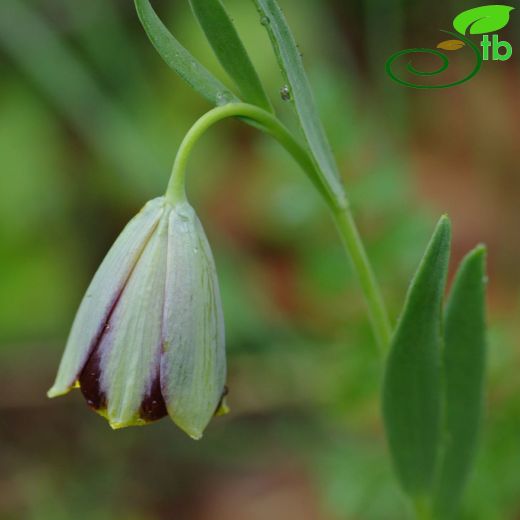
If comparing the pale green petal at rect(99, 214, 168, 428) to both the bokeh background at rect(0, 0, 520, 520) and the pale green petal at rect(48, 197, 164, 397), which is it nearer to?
the pale green petal at rect(48, 197, 164, 397)

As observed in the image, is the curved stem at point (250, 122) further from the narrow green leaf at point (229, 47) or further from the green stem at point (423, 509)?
the green stem at point (423, 509)

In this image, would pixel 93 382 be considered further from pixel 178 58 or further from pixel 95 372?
pixel 178 58

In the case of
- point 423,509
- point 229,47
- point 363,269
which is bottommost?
point 423,509

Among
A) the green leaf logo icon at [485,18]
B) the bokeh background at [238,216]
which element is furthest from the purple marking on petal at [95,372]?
the bokeh background at [238,216]

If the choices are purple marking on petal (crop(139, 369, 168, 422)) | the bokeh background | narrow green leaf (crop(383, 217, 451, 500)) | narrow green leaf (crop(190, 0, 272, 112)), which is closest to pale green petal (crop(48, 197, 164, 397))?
purple marking on petal (crop(139, 369, 168, 422))

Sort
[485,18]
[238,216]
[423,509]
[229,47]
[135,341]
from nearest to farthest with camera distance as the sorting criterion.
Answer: [135,341], [229,47], [423,509], [485,18], [238,216]

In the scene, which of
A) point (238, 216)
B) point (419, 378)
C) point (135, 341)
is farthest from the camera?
point (238, 216)

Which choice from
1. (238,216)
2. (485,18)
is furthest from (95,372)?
(238,216)
